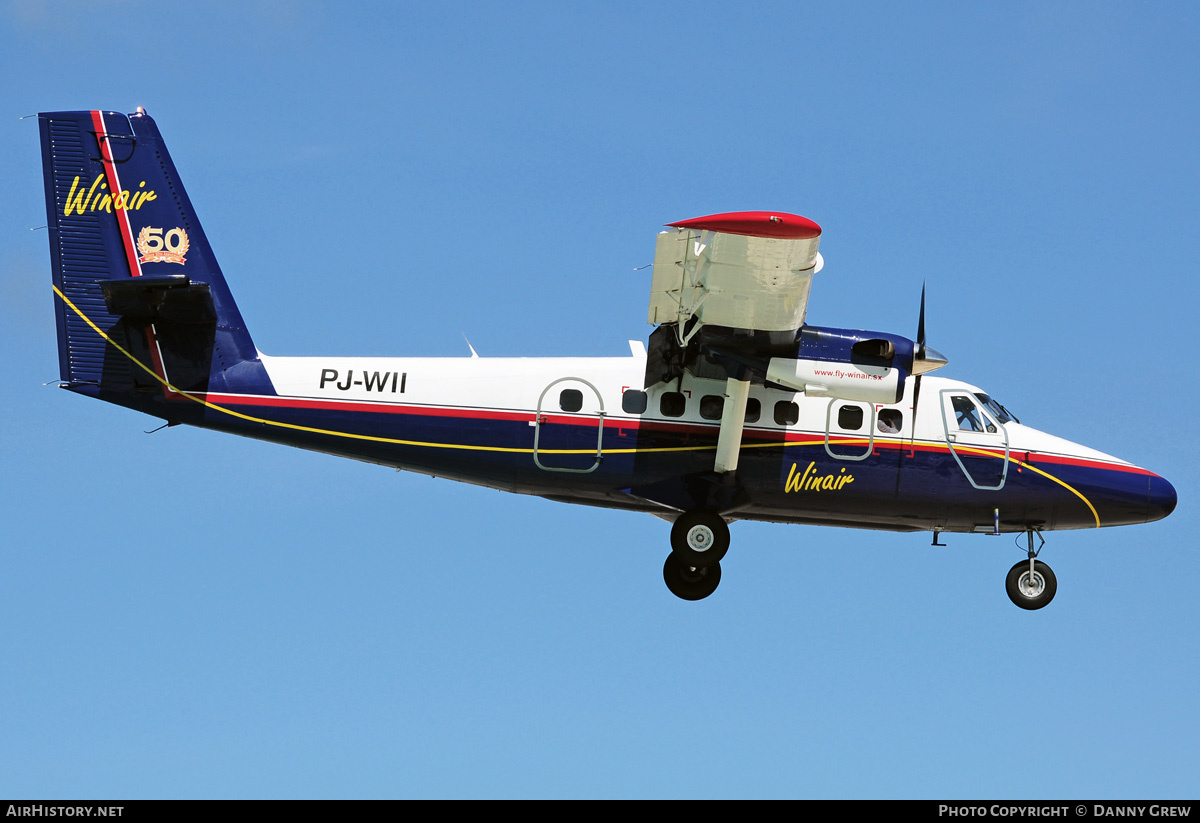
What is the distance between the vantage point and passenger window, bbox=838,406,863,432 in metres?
21.8

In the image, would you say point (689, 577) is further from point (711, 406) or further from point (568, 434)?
point (568, 434)

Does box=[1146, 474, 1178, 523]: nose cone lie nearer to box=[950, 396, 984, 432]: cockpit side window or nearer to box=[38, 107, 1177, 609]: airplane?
box=[38, 107, 1177, 609]: airplane

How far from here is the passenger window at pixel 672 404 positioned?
21438 mm

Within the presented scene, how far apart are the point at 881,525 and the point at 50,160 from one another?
13.5 meters

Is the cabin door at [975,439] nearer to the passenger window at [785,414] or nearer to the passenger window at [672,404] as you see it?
the passenger window at [785,414]

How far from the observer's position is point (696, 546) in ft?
70.4

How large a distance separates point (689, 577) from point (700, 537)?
0.70 metres

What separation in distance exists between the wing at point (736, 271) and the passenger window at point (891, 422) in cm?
284

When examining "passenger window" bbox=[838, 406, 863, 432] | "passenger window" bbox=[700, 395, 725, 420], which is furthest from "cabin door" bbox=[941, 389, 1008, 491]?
"passenger window" bbox=[700, 395, 725, 420]

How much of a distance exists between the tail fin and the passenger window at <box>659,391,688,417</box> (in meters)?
5.69

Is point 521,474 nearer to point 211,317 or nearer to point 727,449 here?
point 727,449

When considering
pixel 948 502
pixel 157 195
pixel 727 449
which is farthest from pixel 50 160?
pixel 948 502

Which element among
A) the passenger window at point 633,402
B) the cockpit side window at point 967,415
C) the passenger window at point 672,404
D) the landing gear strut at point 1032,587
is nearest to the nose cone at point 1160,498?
the landing gear strut at point 1032,587

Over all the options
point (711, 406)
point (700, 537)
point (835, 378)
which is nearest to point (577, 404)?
point (711, 406)
